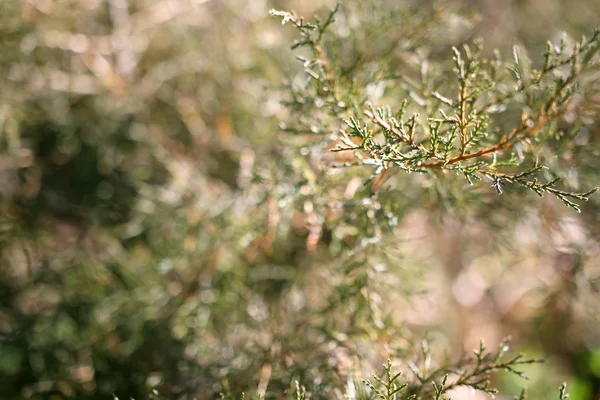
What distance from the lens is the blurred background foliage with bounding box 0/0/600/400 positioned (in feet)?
3.00

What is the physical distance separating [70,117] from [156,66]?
0.95 feet

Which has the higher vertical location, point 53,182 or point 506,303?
point 506,303

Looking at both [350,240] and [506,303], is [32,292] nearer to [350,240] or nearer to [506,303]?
[350,240]

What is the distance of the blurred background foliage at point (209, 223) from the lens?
0.92 m

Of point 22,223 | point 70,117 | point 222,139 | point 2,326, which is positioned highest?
point 222,139

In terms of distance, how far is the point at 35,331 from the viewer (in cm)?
118

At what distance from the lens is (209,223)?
115 centimetres

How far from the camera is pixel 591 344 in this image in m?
1.52

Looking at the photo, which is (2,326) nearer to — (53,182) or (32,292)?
(32,292)

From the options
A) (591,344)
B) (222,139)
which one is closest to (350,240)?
(222,139)

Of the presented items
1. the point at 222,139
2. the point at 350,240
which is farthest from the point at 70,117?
the point at 350,240

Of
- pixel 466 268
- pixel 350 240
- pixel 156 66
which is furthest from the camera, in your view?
pixel 466 268

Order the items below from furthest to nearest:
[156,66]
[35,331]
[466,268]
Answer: [466,268] < [156,66] < [35,331]

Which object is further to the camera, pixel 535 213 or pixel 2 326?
pixel 2 326
